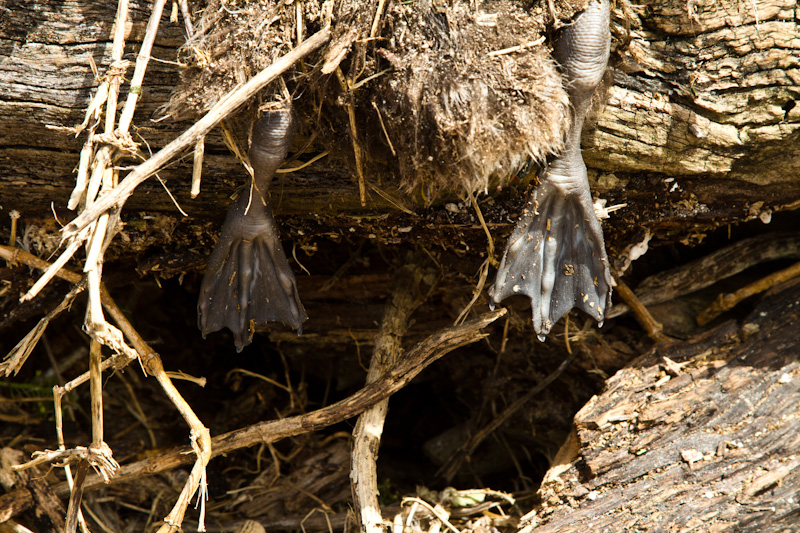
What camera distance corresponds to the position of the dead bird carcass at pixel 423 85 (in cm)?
155

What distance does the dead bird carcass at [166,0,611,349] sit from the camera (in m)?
1.55

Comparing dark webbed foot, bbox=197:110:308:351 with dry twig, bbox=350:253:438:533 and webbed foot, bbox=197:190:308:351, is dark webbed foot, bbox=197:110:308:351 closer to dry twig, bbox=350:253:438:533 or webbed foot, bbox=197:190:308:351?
webbed foot, bbox=197:190:308:351

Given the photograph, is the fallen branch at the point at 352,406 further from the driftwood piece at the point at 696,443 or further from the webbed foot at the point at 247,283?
the driftwood piece at the point at 696,443

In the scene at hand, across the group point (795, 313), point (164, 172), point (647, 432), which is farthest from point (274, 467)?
point (795, 313)

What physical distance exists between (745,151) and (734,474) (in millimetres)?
1048

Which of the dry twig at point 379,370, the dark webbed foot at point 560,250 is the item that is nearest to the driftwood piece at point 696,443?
the dark webbed foot at point 560,250

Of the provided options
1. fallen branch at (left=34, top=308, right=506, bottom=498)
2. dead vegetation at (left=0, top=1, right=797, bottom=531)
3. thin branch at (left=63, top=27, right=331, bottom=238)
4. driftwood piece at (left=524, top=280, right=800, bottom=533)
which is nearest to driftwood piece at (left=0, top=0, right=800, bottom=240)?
dead vegetation at (left=0, top=1, right=797, bottom=531)

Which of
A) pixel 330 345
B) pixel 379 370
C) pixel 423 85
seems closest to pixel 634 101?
pixel 423 85

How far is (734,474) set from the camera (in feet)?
5.95

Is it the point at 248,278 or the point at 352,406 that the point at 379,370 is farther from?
the point at 248,278

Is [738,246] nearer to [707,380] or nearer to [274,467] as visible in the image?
[707,380]

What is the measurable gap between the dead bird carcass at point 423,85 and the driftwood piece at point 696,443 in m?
0.76

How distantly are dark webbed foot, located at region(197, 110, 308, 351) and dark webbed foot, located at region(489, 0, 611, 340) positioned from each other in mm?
768

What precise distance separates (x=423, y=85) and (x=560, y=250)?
2.47ft
